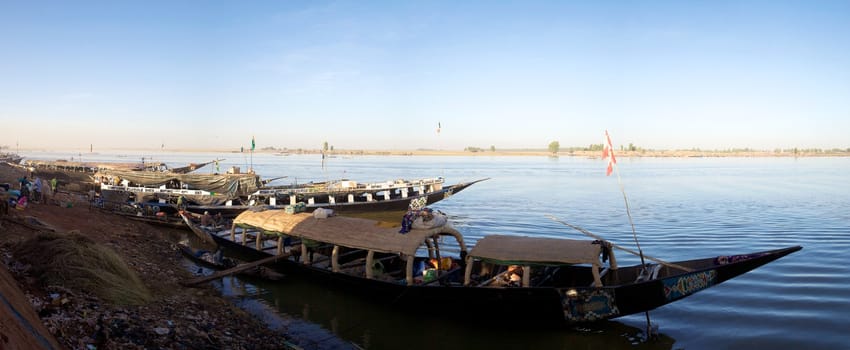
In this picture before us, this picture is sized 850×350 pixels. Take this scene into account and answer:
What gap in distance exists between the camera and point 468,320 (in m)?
10.5

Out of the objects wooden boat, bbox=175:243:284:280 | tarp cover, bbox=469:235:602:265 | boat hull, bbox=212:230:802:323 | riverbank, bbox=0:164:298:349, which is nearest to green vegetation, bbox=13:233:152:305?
riverbank, bbox=0:164:298:349

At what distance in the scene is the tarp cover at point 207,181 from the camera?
30.6 m

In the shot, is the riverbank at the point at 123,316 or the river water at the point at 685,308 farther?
the river water at the point at 685,308

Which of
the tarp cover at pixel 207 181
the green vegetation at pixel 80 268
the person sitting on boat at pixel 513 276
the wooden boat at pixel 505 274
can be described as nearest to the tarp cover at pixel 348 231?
the wooden boat at pixel 505 274

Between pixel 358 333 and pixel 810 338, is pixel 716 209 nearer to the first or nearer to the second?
pixel 810 338

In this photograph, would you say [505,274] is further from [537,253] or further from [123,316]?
[123,316]

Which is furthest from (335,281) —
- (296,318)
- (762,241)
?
(762,241)

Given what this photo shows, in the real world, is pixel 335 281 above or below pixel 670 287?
below

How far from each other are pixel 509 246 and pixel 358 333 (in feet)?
12.5

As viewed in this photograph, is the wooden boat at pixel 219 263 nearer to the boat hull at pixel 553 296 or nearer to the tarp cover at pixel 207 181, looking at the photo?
the boat hull at pixel 553 296

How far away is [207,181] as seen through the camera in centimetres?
3103

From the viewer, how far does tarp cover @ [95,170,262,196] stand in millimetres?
30594

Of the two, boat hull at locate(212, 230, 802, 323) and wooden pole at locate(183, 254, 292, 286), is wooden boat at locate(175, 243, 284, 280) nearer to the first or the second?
wooden pole at locate(183, 254, 292, 286)

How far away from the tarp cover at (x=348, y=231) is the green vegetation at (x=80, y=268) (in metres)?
4.21
